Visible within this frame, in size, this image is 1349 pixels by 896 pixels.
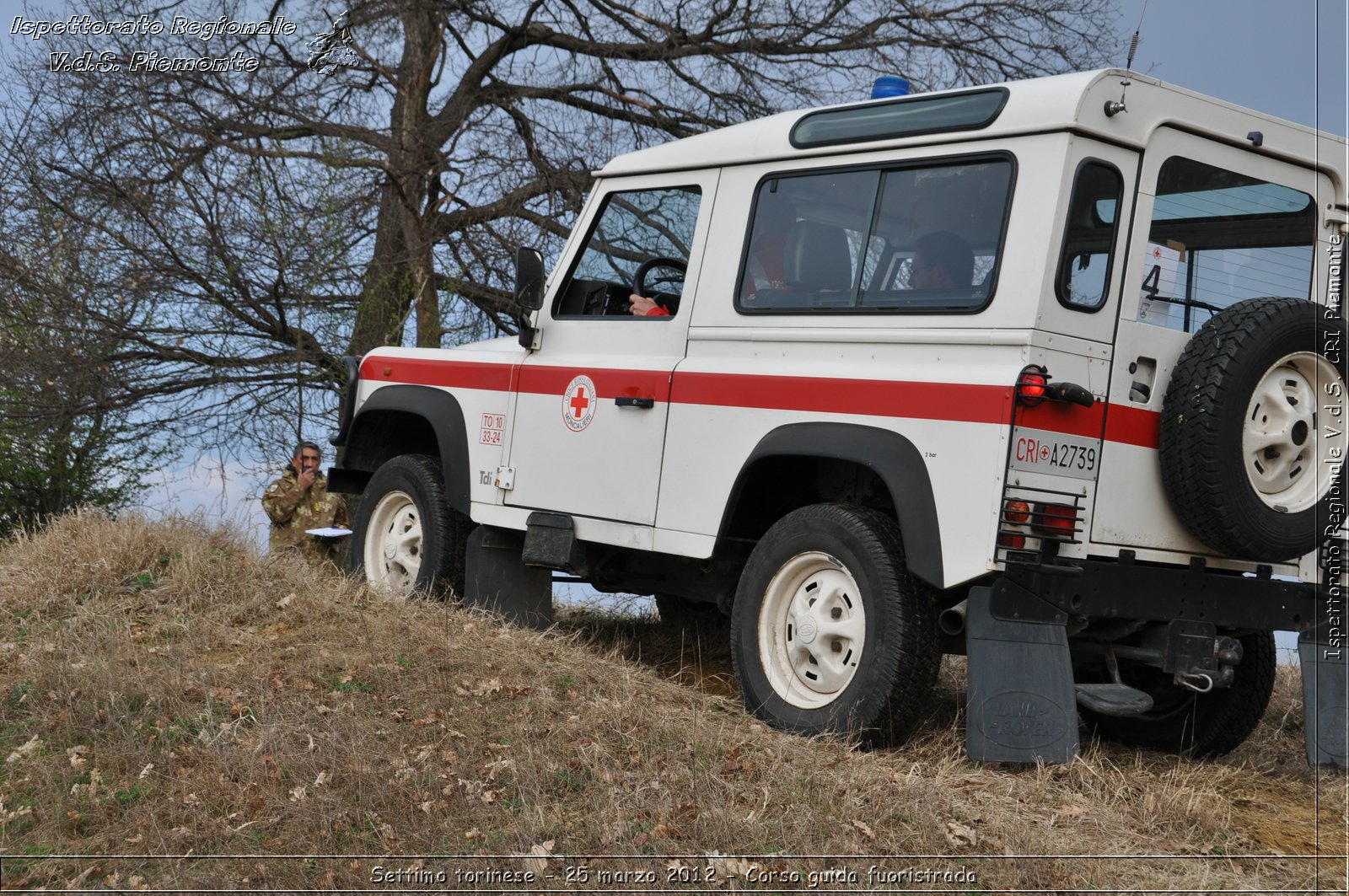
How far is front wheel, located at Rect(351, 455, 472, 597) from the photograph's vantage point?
822 centimetres

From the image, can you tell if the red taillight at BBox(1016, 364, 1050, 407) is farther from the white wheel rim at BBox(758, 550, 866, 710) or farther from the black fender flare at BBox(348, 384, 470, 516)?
the black fender flare at BBox(348, 384, 470, 516)

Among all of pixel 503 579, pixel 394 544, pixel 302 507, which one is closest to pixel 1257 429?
pixel 503 579

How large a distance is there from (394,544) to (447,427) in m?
1.03

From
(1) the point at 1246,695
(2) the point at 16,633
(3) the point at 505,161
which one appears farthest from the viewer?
(3) the point at 505,161

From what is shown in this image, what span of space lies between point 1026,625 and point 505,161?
10192 millimetres

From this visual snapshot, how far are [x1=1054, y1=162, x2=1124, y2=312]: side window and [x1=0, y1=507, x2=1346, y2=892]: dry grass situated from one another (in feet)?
6.26

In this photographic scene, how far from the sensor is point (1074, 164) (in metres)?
5.43

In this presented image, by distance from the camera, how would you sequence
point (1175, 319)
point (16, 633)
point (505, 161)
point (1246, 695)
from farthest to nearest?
point (505, 161) → point (16, 633) → point (1246, 695) → point (1175, 319)

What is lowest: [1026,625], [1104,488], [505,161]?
[1026,625]

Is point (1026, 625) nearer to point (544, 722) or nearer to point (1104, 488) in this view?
point (1104, 488)

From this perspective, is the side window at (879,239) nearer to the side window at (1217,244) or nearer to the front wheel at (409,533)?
the side window at (1217,244)

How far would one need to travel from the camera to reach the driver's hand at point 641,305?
7.25 meters

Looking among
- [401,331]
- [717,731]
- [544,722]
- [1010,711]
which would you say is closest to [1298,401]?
[1010,711]

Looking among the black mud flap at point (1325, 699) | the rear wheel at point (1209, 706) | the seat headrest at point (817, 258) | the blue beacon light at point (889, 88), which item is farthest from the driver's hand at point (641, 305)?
the black mud flap at point (1325, 699)
